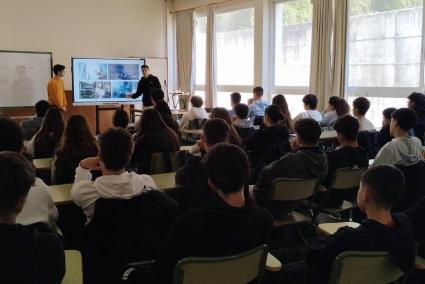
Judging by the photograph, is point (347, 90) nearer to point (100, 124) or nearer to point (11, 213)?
point (100, 124)

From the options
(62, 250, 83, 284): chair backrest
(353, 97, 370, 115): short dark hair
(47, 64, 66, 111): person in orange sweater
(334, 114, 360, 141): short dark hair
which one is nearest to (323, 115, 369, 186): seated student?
(334, 114, 360, 141): short dark hair

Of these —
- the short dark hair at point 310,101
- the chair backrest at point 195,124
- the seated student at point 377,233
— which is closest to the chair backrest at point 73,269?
the seated student at point 377,233

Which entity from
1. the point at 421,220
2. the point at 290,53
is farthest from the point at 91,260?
the point at 290,53

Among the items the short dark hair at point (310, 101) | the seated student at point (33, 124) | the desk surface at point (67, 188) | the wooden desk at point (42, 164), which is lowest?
the desk surface at point (67, 188)

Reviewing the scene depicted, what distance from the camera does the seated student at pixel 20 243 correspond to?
4.56ft

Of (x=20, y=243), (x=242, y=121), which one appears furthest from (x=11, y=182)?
(x=242, y=121)

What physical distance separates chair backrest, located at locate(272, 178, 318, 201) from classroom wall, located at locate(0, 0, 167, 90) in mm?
8055

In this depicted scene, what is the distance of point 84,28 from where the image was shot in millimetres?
10305

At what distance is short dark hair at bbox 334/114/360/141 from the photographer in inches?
139

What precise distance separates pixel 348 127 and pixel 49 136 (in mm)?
2654

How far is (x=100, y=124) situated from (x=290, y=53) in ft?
15.4

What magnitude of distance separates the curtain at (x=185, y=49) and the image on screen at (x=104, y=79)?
50.0 inches

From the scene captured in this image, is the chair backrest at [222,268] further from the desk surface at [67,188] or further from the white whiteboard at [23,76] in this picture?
the white whiteboard at [23,76]

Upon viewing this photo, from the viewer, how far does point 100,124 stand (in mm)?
10469
